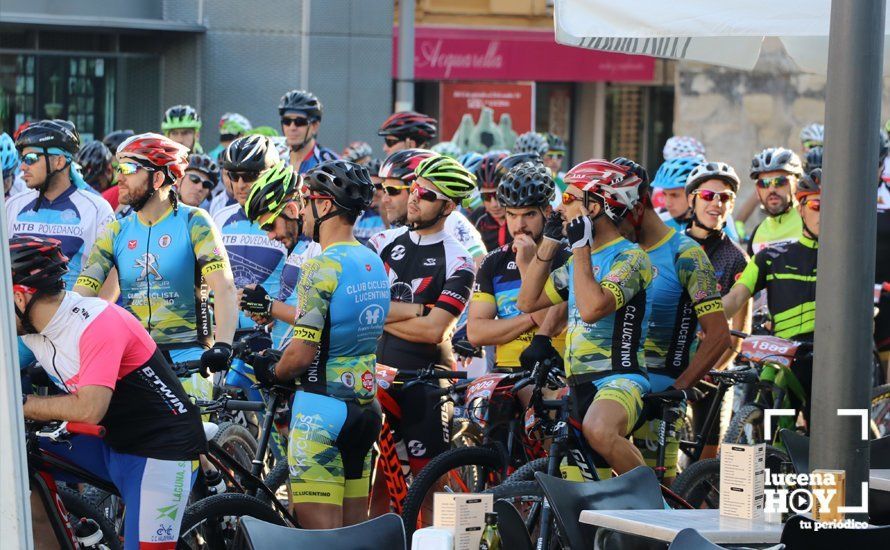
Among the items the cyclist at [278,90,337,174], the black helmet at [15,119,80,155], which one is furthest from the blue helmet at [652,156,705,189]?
the black helmet at [15,119,80,155]

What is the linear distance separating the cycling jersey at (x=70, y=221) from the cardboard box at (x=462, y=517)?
5.42 metres

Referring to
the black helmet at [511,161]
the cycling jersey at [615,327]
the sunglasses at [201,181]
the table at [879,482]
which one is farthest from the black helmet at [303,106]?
the table at [879,482]

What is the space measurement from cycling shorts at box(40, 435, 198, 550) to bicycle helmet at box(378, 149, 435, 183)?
9.51 feet

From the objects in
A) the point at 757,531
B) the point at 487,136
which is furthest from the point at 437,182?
the point at 487,136

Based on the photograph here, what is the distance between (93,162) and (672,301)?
5.71m

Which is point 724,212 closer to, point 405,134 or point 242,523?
point 405,134

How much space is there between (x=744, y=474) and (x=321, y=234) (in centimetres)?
226

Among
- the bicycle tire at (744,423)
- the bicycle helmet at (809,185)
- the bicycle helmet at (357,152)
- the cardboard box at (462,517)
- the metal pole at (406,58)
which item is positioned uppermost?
the metal pole at (406,58)

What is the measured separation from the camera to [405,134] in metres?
11.7

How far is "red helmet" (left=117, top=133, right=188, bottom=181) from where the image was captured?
295 inches

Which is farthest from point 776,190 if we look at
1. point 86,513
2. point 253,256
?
point 86,513

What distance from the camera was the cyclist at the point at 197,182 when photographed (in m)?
11.1

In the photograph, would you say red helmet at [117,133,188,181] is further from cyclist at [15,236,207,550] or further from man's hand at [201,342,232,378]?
cyclist at [15,236,207,550]

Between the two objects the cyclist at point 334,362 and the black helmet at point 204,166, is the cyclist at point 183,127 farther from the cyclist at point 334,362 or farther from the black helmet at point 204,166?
the cyclist at point 334,362
